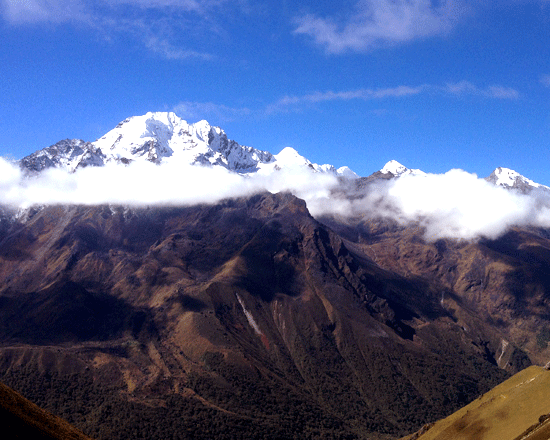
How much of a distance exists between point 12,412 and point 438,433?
410ft

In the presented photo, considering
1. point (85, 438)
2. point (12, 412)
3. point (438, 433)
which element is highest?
point (12, 412)

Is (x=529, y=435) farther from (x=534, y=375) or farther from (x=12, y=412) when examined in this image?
(x=12, y=412)

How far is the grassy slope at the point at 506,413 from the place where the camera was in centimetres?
13900

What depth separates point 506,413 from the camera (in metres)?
150

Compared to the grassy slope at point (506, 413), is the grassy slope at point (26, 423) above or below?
above

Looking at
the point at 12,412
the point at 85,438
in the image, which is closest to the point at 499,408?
the point at 85,438

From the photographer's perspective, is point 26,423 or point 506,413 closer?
point 26,423

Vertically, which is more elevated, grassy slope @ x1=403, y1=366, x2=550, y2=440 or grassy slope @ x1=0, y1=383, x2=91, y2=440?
grassy slope @ x1=0, y1=383, x2=91, y2=440

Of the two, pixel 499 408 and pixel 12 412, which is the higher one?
pixel 12 412

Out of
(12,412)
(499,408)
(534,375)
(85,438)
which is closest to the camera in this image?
(12,412)

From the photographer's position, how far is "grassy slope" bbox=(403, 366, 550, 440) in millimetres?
139000

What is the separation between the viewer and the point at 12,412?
375 ft

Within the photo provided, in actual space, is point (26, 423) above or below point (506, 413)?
above

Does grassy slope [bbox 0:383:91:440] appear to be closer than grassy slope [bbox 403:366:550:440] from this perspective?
Yes
